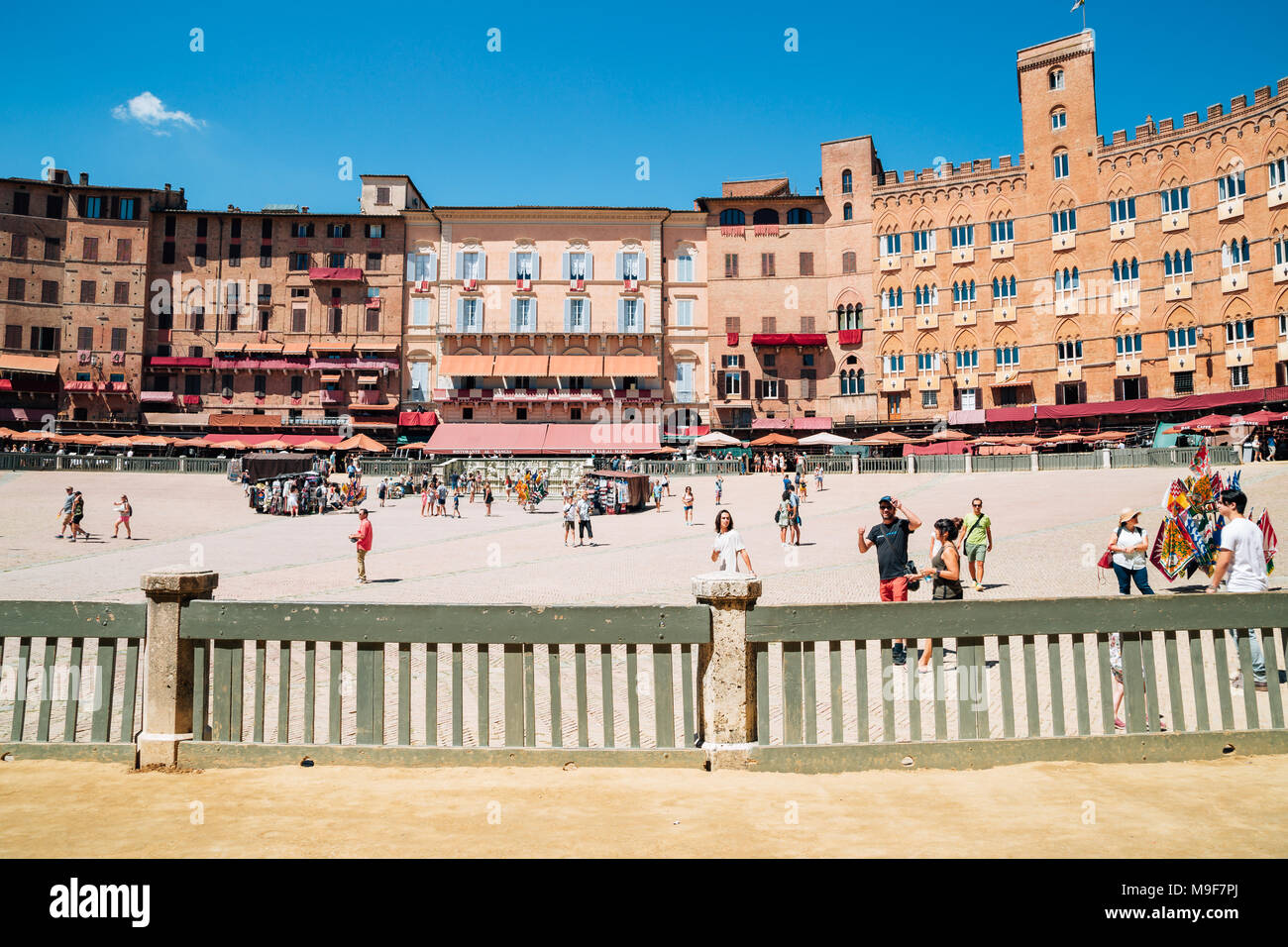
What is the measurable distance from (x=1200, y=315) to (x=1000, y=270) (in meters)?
11.3

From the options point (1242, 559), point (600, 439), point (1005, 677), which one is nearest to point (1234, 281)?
point (600, 439)

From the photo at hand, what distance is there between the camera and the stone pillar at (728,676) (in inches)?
181

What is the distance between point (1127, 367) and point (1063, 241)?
8704mm

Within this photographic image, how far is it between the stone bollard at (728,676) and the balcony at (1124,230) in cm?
5279

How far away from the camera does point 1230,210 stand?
4372 centimetres

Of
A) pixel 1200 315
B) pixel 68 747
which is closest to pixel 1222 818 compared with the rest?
pixel 68 747

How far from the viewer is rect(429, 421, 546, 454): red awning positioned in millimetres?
51312

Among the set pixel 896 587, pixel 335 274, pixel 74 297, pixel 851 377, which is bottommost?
pixel 896 587

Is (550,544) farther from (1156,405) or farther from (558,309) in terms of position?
(1156,405)

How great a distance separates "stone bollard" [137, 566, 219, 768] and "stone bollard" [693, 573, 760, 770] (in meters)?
3.13

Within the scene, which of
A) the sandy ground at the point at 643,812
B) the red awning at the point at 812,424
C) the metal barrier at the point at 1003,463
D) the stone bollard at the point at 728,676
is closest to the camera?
the sandy ground at the point at 643,812

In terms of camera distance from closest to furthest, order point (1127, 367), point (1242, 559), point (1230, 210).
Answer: point (1242, 559) < point (1230, 210) < point (1127, 367)

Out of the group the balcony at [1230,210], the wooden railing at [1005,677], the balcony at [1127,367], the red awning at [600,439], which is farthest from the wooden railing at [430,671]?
the balcony at [1230,210]

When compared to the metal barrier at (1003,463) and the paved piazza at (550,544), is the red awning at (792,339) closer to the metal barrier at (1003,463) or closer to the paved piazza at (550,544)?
the metal barrier at (1003,463)
